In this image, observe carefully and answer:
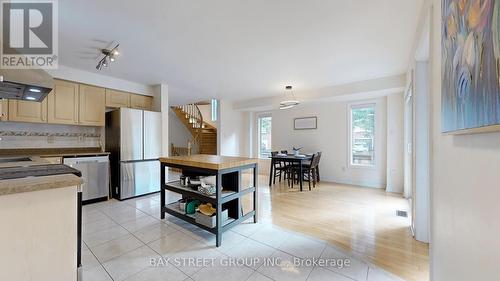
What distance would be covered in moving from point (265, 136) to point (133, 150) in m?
4.08

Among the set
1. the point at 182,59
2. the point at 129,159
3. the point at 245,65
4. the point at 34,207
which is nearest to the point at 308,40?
the point at 245,65

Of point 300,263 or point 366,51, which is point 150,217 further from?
point 366,51

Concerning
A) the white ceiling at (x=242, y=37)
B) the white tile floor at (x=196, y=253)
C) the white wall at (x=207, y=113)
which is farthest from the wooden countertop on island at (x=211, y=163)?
the white wall at (x=207, y=113)

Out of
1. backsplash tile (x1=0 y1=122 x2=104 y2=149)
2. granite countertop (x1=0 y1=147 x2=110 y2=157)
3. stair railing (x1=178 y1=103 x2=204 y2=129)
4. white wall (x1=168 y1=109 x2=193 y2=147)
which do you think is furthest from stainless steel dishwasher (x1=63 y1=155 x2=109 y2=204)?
white wall (x1=168 y1=109 x2=193 y2=147)

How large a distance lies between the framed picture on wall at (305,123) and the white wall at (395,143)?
68.8 inches

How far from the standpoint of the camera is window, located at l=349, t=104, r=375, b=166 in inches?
197

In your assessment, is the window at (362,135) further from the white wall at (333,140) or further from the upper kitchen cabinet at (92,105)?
the upper kitchen cabinet at (92,105)

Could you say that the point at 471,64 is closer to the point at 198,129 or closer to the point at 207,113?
the point at 198,129

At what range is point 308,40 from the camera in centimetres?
254

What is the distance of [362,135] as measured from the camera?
5.17 m

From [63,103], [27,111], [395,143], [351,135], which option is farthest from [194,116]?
[395,143]

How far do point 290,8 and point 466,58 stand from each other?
155cm

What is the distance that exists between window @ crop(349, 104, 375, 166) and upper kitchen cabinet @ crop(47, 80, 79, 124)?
5.84 m
